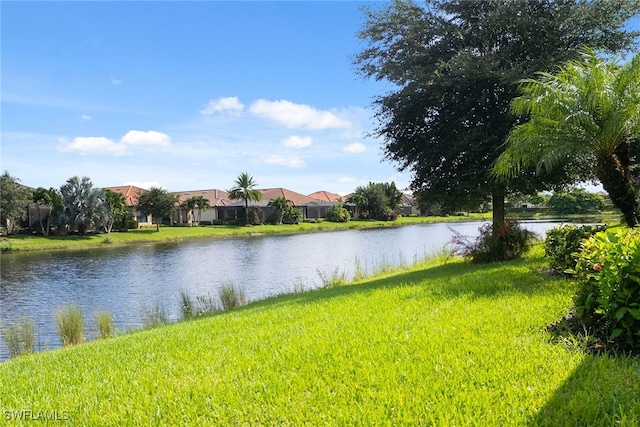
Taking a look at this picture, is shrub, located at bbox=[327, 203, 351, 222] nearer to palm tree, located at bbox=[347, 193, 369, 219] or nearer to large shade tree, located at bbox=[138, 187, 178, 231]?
palm tree, located at bbox=[347, 193, 369, 219]

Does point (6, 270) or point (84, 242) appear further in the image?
point (84, 242)

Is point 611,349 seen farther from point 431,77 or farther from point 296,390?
point 431,77

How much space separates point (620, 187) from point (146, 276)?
73.0 feet

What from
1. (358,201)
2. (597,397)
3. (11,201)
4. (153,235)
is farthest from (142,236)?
(597,397)

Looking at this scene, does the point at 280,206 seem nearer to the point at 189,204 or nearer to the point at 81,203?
the point at 189,204

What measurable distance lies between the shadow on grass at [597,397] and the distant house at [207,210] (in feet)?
203

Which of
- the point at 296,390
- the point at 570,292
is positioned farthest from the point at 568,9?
the point at 296,390

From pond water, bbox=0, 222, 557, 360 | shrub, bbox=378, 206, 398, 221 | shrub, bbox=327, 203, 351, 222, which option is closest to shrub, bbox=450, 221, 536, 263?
pond water, bbox=0, 222, 557, 360

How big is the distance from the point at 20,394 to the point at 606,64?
11805 mm

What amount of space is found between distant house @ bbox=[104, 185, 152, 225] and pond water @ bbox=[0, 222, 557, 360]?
21.4 meters

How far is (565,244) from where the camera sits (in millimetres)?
7961

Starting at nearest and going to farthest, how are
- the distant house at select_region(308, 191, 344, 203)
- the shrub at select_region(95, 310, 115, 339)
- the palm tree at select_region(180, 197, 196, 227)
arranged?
the shrub at select_region(95, 310, 115, 339), the palm tree at select_region(180, 197, 196, 227), the distant house at select_region(308, 191, 344, 203)

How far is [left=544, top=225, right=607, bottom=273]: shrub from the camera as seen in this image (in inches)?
300

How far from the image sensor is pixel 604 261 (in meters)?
4.36
